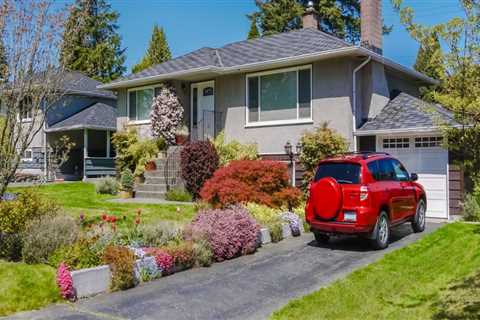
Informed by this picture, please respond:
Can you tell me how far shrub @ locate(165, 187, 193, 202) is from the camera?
1575 cm

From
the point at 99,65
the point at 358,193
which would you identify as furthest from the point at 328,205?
the point at 99,65

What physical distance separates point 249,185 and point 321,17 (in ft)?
101

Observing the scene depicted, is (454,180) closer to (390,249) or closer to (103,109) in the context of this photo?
(390,249)

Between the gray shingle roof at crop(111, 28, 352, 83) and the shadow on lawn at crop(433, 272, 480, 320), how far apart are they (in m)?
10.0

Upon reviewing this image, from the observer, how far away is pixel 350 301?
20.3 ft

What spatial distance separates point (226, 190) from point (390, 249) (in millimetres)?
4348

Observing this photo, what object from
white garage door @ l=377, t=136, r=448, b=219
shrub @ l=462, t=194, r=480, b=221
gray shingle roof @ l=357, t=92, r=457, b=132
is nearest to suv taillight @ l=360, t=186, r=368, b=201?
shrub @ l=462, t=194, r=480, b=221

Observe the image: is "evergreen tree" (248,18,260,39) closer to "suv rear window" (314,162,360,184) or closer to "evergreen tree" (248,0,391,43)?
"evergreen tree" (248,0,391,43)

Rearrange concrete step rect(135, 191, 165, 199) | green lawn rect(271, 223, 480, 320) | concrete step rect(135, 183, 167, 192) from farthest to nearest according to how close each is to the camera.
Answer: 1. concrete step rect(135, 183, 167, 192)
2. concrete step rect(135, 191, 165, 199)
3. green lawn rect(271, 223, 480, 320)

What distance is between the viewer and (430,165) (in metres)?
14.4

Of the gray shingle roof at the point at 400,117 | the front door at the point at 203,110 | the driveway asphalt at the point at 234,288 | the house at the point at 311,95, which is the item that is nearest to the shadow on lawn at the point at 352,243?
the driveway asphalt at the point at 234,288

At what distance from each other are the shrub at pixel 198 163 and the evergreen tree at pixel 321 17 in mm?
26018

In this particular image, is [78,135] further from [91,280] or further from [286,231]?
[91,280]

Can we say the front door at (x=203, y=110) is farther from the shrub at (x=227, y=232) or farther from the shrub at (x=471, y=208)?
the shrub at (x=471, y=208)
